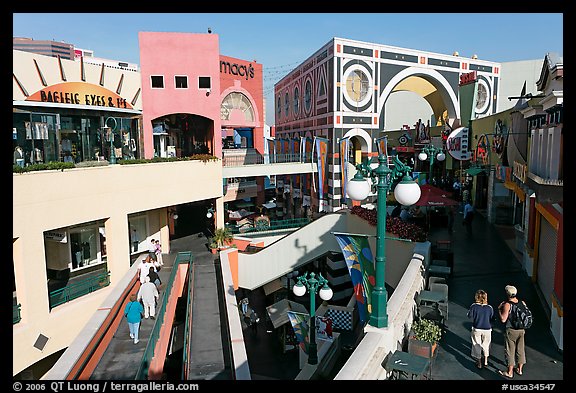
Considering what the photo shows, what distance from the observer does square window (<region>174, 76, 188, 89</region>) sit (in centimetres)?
2372

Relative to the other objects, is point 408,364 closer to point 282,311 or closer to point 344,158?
point 282,311

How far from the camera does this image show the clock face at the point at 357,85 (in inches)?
1204

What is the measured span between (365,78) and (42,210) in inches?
933

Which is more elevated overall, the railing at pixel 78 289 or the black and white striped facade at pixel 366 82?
the black and white striped facade at pixel 366 82

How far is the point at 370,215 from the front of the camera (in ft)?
59.3

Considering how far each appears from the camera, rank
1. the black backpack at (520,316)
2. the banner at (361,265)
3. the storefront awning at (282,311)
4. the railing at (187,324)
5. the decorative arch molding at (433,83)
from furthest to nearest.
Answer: the decorative arch molding at (433,83) → the storefront awning at (282,311) → the railing at (187,324) → the banner at (361,265) → the black backpack at (520,316)

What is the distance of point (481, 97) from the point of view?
3744 cm

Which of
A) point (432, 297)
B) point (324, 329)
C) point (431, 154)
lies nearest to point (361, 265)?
point (432, 297)

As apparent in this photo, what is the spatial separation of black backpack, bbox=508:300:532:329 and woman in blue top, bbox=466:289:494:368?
14.6 inches

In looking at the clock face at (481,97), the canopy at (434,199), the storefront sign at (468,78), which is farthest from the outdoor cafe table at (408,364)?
the clock face at (481,97)

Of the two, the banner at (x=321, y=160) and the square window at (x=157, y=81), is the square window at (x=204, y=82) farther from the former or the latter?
the banner at (x=321, y=160)

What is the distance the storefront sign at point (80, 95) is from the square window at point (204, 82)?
467 cm
